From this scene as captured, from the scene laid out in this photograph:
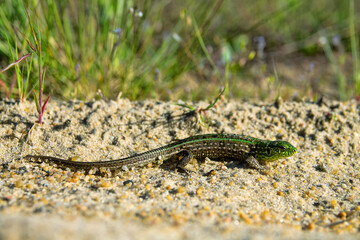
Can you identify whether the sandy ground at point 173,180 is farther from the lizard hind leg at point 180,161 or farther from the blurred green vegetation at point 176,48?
the blurred green vegetation at point 176,48

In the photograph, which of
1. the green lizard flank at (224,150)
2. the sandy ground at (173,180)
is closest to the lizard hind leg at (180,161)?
the green lizard flank at (224,150)

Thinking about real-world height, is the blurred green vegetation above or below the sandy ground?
above

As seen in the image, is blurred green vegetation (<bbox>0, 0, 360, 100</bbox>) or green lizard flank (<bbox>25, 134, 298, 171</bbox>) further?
blurred green vegetation (<bbox>0, 0, 360, 100</bbox>)

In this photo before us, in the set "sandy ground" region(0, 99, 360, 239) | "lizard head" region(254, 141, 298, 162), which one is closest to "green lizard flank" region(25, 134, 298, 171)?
"lizard head" region(254, 141, 298, 162)

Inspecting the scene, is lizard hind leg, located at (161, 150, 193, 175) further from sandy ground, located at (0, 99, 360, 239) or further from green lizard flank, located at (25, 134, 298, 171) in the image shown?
sandy ground, located at (0, 99, 360, 239)

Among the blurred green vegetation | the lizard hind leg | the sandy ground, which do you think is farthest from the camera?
the blurred green vegetation

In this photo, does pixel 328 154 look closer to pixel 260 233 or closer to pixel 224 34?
pixel 260 233

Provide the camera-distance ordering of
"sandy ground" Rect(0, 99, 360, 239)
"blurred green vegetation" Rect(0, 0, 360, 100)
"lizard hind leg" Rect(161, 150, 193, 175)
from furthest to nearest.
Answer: "blurred green vegetation" Rect(0, 0, 360, 100)
"lizard hind leg" Rect(161, 150, 193, 175)
"sandy ground" Rect(0, 99, 360, 239)
